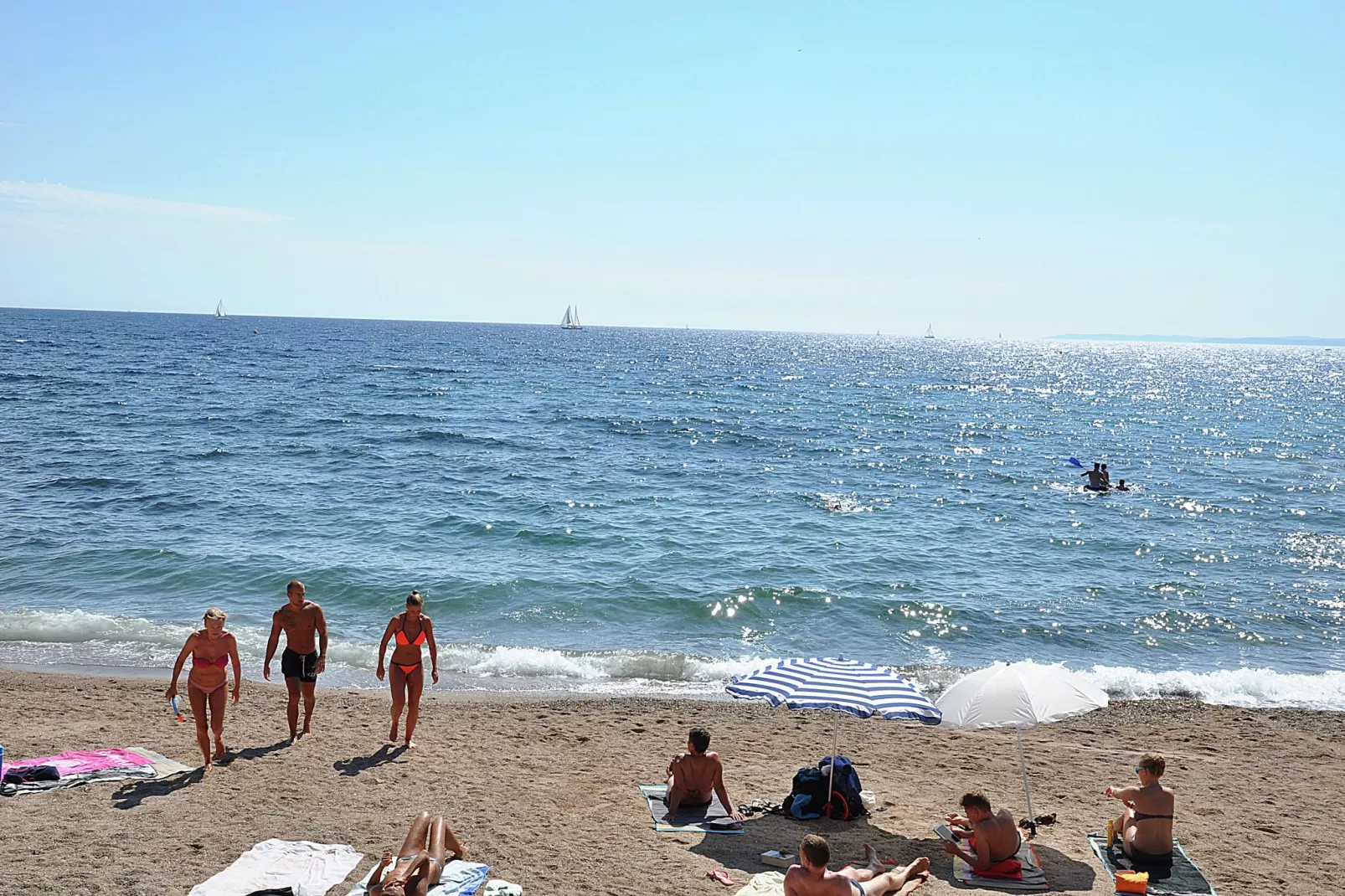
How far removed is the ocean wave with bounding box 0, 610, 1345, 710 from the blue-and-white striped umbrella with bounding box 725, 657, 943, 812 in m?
5.35

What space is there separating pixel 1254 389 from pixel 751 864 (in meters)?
108

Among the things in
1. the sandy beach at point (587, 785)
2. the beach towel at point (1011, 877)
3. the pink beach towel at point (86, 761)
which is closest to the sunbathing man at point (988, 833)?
the beach towel at point (1011, 877)

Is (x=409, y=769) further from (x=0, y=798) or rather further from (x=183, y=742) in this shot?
(x=0, y=798)

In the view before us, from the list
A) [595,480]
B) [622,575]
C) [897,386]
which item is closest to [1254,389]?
[897,386]

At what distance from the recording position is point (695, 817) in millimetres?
8672

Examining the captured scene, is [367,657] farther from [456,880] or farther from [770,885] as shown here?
[770,885]

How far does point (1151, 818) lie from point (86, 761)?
982cm

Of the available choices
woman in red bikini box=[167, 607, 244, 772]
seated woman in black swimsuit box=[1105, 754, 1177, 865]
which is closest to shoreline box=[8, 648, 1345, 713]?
woman in red bikini box=[167, 607, 244, 772]

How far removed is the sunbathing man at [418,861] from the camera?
652cm

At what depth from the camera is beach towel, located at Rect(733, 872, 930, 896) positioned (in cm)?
705

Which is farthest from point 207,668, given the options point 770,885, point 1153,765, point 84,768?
point 1153,765

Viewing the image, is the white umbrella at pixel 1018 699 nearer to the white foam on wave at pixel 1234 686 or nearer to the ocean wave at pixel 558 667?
the ocean wave at pixel 558 667

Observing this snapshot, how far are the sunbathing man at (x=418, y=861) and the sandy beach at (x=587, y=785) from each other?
491mm

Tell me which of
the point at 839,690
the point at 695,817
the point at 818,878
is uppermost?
the point at 839,690
